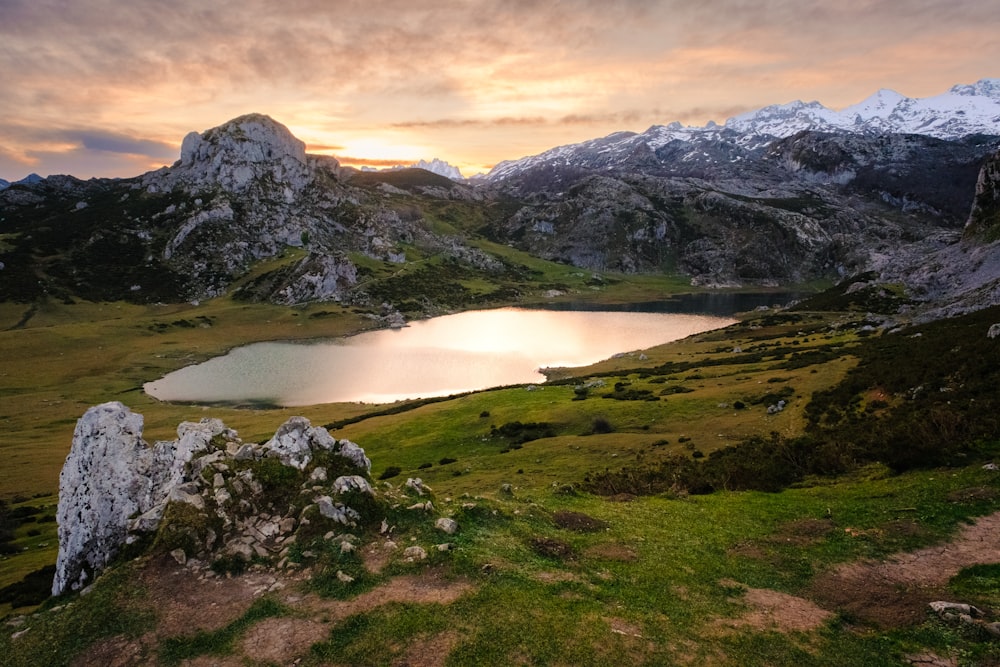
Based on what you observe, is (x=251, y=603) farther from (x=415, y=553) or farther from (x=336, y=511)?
(x=415, y=553)

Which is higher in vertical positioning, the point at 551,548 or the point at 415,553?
the point at 415,553

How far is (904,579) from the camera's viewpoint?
2016 centimetres

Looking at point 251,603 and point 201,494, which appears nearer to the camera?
point 251,603

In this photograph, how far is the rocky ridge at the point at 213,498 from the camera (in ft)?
75.8

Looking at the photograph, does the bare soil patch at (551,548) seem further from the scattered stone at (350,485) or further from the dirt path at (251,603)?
the scattered stone at (350,485)

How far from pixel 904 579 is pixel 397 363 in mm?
Result: 129569

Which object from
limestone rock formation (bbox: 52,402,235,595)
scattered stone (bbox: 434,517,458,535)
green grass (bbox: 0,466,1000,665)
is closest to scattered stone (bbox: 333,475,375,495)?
green grass (bbox: 0,466,1000,665)

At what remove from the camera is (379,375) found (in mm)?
129875

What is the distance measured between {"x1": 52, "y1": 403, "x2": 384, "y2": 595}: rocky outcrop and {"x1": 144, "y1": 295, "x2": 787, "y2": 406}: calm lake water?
78.7 meters

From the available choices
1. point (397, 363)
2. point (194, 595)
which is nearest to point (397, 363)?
point (397, 363)

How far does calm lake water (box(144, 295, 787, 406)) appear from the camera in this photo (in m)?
116

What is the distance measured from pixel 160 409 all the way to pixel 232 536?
3833 inches

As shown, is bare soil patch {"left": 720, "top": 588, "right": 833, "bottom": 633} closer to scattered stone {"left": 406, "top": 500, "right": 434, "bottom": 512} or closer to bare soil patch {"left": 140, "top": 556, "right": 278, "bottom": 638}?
scattered stone {"left": 406, "top": 500, "right": 434, "bottom": 512}

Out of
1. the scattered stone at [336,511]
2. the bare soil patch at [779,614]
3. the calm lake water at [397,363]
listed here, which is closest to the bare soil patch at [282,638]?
the scattered stone at [336,511]
